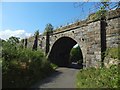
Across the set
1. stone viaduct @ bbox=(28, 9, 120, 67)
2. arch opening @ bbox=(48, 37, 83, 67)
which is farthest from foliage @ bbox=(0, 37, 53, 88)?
arch opening @ bbox=(48, 37, 83, 67)

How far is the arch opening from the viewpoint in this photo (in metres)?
25.3

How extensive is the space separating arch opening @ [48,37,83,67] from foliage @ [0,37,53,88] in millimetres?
7064

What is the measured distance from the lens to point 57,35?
24.0 meters

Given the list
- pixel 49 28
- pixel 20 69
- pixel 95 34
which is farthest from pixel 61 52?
pixel 20 69

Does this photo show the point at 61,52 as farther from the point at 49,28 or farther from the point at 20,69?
the point at 20,69

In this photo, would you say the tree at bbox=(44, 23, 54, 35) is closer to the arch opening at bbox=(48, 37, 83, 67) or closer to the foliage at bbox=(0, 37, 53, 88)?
the arch opening at bbox=(48, 37, 83, 67)

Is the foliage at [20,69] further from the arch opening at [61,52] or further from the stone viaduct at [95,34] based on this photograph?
the arch opening at [61,52]

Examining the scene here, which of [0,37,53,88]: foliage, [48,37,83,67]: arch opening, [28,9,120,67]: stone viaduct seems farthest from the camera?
[48,37,83,67]: arch opening

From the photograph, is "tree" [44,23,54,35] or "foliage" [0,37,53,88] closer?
"foliage" [0,37,53,88]

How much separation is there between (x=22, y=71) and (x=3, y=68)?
196 centimetres

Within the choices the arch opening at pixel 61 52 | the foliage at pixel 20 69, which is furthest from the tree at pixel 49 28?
the foliage at pixel 20 69

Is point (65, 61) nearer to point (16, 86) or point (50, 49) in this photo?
point (50, 49)

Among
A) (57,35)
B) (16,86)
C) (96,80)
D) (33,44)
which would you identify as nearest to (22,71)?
(16,86)

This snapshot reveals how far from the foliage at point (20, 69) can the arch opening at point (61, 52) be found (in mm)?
7064
